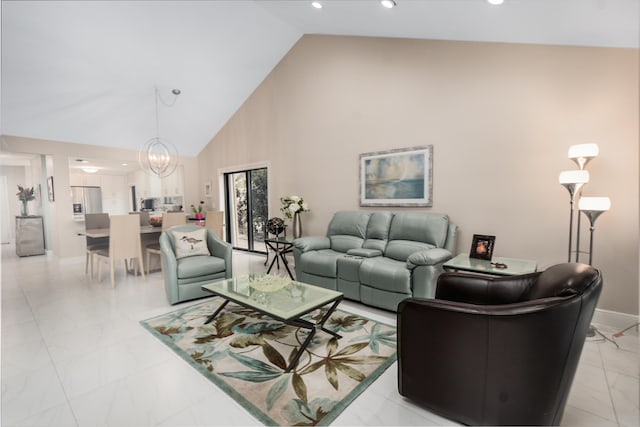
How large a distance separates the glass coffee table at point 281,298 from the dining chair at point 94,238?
308 centimetres

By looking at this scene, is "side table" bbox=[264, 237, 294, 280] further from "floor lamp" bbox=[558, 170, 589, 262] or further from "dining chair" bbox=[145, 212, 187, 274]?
"floor lamp" bbox=[558, 170, 589, 262]

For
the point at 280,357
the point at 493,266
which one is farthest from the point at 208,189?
the point at 493,266

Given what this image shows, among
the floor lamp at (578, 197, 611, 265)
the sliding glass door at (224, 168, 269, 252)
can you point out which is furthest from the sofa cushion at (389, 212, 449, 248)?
the sliding glass door at (224, 168, 269, 252)

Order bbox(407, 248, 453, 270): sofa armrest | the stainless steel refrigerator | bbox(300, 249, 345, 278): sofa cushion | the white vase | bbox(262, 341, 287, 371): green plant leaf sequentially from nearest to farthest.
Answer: bbox(262, 341, 287, 371): green plant leaf, bbox(407, 248, 453, 270): sofa armrest, bbox(300, 249, 345, 278): sofa cushion, the white vase, the stainless steel refrigerator

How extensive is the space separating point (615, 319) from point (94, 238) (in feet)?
23.1

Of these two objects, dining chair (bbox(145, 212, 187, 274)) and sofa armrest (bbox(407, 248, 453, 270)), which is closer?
sofa armrest (bbox(407, 248, 453, 270))

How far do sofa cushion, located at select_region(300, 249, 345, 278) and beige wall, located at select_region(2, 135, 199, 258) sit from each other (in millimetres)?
5251

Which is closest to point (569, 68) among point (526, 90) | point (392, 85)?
point (526, 90)

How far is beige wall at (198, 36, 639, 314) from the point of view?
2.67 meters

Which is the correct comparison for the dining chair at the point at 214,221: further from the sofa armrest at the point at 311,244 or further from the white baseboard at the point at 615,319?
the white baseboard at the point at 615,319

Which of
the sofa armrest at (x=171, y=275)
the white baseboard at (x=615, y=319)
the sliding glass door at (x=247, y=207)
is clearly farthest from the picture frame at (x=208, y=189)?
the white baseboard at (x=615, y=319)

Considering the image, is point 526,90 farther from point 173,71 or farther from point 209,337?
point 173,71

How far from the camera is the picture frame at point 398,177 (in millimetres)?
3770

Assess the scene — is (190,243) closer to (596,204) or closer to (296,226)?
(296,226)
